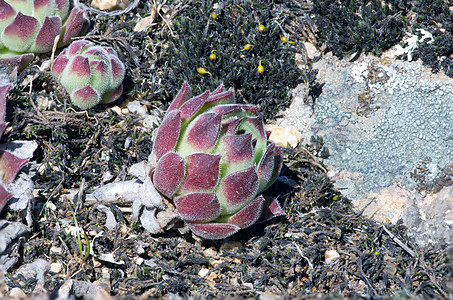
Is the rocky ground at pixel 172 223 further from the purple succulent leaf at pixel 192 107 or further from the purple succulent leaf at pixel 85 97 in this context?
the purple succulent leaf at pixel 192 107

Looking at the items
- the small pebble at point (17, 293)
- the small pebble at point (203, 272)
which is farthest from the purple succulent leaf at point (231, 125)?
the small pebble at point (17, 293)

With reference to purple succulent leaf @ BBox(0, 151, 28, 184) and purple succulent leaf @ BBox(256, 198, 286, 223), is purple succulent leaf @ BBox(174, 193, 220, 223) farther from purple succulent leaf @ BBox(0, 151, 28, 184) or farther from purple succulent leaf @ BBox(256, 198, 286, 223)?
purple succulent leaf @ BBox(0, 151, 28, 184)

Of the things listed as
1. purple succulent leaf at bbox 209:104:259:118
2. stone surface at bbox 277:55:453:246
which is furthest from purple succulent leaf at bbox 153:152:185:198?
stone surface at bbox 277:55:453:246

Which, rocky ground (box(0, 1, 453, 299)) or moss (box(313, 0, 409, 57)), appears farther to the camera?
moss (box(313, 0, 409, 57))

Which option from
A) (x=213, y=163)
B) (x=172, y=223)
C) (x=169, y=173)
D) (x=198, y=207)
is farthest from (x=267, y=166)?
(x=172, y=223)

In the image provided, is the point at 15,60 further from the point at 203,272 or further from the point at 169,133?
the point at 203,272
